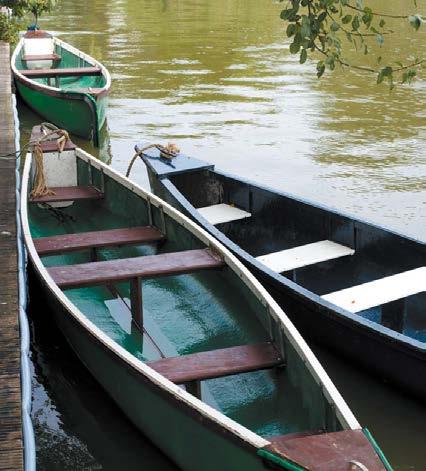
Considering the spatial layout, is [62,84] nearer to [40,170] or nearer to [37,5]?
[37,5]

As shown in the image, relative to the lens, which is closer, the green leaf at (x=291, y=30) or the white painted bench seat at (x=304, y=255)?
the green leaf at (x=291, y=30)

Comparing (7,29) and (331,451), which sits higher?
(7,29)

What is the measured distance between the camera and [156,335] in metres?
6.44

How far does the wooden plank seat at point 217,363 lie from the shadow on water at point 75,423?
577mm

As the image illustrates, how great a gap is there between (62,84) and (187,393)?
11167mm

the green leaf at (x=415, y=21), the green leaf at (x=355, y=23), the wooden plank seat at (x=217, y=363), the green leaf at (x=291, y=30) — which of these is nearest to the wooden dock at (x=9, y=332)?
the wooden plank seat at (x=217, y=363)

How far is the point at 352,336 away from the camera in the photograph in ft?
20.0

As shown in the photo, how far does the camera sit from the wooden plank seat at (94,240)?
7.01 metres

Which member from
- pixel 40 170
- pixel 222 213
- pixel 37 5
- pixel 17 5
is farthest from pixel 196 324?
pixel 37 5

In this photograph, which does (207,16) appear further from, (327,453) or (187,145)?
(327,453)

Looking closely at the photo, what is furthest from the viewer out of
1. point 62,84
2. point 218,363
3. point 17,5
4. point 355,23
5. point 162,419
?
point 17,5

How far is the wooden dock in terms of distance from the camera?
474cm

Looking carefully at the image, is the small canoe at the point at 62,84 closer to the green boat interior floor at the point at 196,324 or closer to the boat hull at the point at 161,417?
the green boat interior floor at the point at 196,324

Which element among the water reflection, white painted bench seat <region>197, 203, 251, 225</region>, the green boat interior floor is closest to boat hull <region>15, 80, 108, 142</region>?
the water reflection
